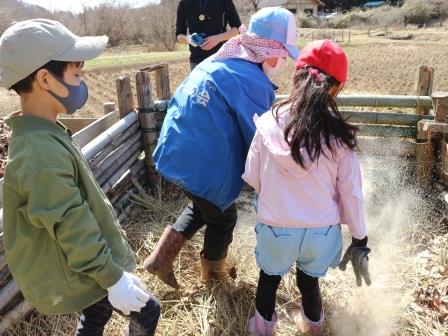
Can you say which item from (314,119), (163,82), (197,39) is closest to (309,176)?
(314,119)

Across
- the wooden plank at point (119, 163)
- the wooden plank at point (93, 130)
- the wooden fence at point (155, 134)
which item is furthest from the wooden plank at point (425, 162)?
the wooden plank at point (93, 130)

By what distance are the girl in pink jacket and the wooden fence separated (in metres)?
1.48

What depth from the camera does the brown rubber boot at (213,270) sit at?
9.45 ft

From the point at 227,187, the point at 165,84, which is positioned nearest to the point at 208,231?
the point at 227,187

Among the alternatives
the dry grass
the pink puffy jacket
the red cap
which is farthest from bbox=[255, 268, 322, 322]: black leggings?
the red cap

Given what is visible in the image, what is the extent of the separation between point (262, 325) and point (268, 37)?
1.53 m

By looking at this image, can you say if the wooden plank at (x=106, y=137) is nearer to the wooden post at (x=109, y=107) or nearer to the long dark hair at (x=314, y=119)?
the wooden post at (x=109, y=107)

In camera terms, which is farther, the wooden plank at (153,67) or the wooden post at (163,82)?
the wooden post at (163,82)

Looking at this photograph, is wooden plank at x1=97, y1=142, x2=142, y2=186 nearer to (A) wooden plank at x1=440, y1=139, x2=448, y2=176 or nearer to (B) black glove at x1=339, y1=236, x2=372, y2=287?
(B) black glove at x1=339, y1=236, x2=372, y2=287

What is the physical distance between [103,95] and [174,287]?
9.16 meters

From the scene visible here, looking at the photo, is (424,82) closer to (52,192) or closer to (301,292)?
(301,292)

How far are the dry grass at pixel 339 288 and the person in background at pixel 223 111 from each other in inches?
25.7

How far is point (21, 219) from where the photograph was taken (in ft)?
5.15

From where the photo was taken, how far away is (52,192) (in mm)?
1470
